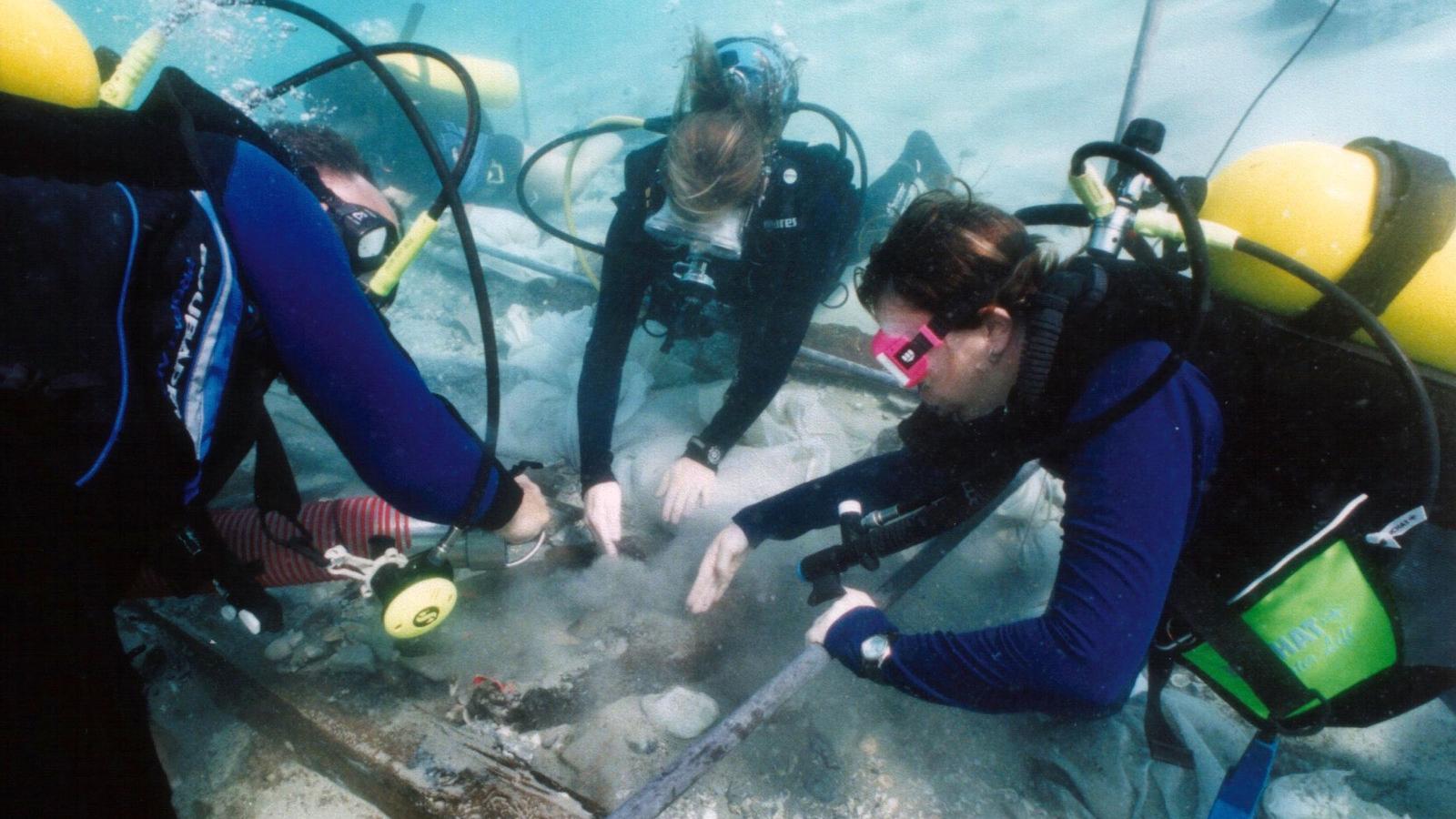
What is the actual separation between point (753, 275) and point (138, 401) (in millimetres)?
2790

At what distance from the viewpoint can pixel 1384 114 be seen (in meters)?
9.31

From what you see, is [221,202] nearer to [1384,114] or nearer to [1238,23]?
[1384,114]

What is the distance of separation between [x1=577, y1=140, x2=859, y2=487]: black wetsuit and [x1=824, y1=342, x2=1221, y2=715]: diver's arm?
1870mm

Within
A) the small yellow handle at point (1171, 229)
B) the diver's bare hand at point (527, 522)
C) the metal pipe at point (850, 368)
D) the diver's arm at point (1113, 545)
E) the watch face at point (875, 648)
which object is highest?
the small yellow handle at point (1171, 229)

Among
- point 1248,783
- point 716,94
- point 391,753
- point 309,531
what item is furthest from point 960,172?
point 391,753

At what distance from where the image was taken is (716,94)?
3014 millimetres

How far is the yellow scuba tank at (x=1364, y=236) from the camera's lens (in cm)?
164

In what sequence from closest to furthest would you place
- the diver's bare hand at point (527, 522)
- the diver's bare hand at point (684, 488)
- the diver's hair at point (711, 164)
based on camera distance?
the diver's bare hand at point (527, 522)
the diver's hair at point (711, 164)
the diver's bare hand at point (684, 488)

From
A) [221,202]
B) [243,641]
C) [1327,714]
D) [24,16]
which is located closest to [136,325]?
[221,202]

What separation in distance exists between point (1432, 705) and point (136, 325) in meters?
4.98

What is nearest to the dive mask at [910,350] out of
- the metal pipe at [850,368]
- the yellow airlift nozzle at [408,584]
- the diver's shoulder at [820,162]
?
the yellow airlift nozzle at [408,584]

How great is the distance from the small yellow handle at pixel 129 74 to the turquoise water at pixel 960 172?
7.09 feet

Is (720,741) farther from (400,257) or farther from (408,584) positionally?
(400,257)

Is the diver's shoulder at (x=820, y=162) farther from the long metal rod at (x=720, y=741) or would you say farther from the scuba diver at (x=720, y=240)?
the long metal rod at (x=720, y=741)
